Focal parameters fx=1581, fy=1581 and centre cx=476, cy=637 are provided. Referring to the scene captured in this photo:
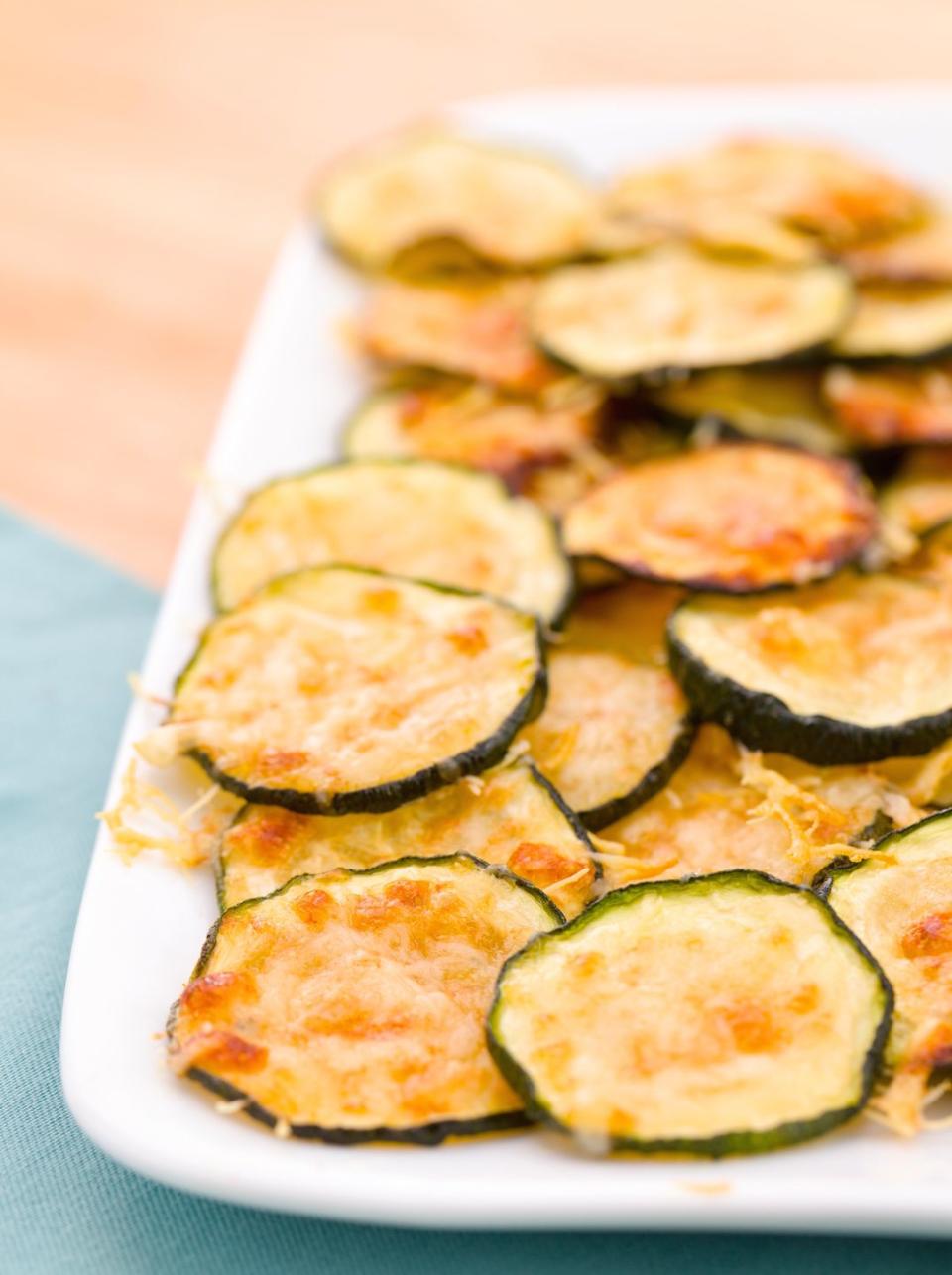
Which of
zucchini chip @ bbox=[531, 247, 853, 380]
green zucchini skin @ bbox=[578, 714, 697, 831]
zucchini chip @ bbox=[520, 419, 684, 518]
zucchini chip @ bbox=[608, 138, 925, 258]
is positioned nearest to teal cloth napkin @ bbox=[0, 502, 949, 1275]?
green zucchini skin @ bbox=[578, 714, 697, 831]

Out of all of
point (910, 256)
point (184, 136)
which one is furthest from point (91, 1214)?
point (184, 136)

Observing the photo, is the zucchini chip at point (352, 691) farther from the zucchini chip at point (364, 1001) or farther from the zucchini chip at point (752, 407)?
the zucchini chip at point (752, 407)

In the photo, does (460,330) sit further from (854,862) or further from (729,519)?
(854,862)

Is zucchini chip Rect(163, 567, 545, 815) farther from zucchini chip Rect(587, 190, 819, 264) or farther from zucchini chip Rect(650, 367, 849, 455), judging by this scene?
zucchini chip Rect(587, 190, 819, 264)

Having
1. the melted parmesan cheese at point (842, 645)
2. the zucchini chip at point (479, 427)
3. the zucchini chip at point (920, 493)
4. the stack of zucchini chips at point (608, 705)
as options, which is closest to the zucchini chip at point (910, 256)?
the stack of zucchini chips at point (608, 705)

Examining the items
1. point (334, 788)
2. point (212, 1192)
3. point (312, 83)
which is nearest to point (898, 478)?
point (334, 788)

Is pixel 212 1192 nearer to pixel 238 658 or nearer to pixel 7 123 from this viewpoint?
pixel 238 658
